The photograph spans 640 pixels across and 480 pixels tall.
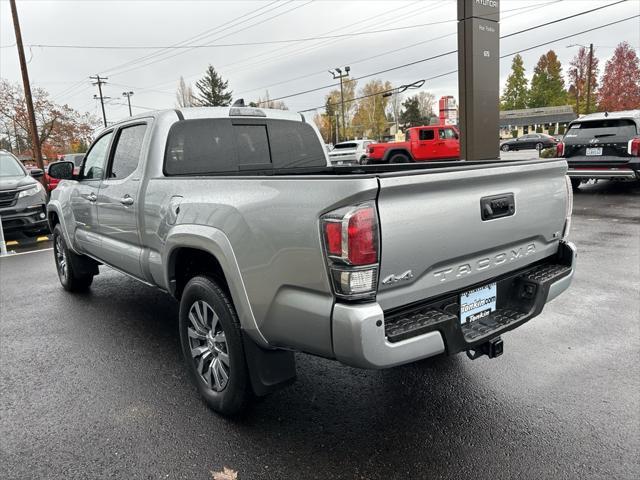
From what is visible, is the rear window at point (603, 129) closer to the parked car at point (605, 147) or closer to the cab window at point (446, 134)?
the parked car at point (605, 147)

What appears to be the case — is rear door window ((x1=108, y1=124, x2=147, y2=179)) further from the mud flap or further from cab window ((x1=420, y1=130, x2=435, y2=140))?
cab window ((x1=420, y1=130, x2=435, y2=140))

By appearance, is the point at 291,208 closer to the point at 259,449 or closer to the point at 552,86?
the point at 259,449

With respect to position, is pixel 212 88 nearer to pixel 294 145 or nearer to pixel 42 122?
pixel 42 122

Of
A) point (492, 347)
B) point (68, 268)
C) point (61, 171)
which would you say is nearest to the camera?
point (492, 347)

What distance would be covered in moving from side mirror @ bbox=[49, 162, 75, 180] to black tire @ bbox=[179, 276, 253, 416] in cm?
278

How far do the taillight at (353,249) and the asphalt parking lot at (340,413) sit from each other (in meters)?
1.04

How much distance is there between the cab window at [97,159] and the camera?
4699 millimetres

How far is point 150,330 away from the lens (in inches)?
184

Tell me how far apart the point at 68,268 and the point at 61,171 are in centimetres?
139

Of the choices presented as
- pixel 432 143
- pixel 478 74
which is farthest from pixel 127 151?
pixel 432 143

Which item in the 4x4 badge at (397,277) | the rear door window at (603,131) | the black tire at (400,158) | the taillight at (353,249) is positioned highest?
the rear door window at (603,131)

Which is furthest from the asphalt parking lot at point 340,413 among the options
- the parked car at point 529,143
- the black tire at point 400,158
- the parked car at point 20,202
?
the parked car at point 529,143

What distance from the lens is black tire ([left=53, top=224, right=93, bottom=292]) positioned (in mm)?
5780

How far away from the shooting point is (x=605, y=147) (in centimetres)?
1132
